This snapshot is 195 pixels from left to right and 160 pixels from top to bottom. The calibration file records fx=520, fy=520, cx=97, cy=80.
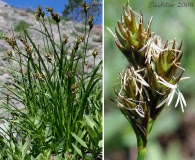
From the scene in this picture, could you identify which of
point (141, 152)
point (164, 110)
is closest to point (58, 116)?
point (164, 110)

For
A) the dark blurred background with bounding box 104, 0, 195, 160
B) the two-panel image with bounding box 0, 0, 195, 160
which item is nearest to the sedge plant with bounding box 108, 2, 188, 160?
the two-panel image with bounding box 0, 0, 195, 160

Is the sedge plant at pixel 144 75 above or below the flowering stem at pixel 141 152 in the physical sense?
above

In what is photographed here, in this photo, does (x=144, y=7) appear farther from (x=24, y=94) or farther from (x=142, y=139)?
(x=24, y=94)

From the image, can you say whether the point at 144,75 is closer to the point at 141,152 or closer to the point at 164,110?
the point at 141,152

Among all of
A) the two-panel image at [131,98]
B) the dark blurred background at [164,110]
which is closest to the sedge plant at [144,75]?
the two-panel image at [131,98]

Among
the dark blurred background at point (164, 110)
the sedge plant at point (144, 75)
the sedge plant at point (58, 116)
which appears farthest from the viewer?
the sedge plant at point (58, 116)

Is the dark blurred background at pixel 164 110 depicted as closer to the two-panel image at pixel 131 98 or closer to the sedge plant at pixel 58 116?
the two-panel image at pixel 131 98
